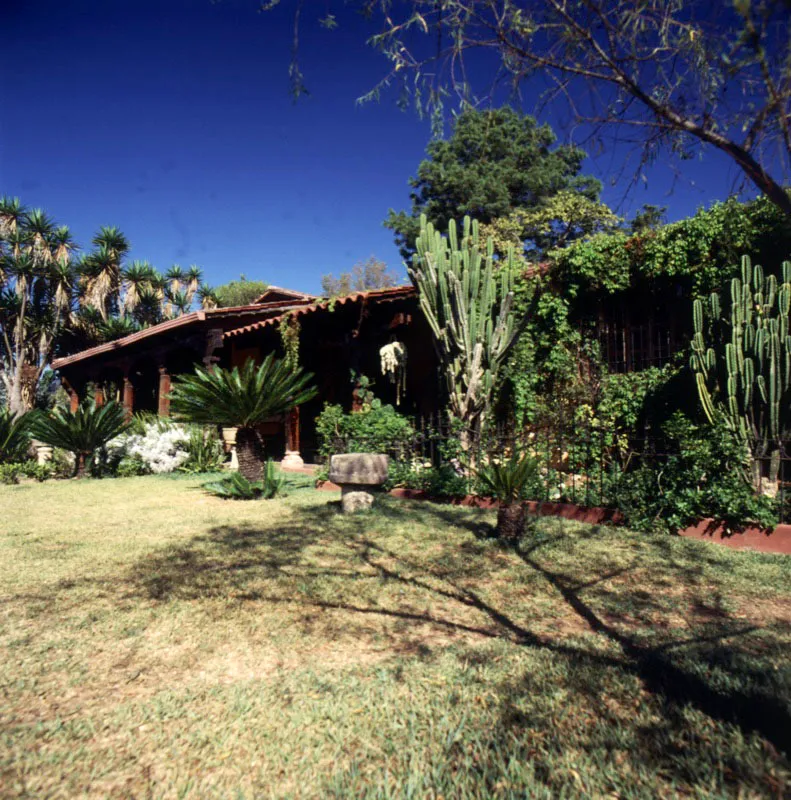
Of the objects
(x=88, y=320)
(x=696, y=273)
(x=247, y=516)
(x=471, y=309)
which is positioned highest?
(x=88, y=320)

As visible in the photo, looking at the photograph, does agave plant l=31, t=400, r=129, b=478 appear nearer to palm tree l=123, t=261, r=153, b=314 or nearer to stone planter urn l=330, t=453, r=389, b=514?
stone planter urn l=330, t=453, r=389, b=514

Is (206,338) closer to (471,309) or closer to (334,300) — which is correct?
(334,300)

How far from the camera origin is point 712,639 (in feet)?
9.81

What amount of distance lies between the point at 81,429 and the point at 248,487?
5.14 m

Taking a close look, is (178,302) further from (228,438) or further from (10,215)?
(228,438)

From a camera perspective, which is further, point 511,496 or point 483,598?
point 511,496

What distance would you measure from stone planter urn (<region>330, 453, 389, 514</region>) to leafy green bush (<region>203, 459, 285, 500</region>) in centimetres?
183

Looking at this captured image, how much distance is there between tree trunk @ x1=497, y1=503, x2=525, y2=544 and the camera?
17.0ft

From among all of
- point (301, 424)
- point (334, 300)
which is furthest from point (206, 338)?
point (334, 300)

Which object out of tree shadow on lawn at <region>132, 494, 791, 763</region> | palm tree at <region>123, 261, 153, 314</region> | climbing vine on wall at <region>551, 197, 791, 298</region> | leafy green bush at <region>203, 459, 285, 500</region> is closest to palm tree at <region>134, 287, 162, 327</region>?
palm tree at <region>123, 261, 153, 314</region>

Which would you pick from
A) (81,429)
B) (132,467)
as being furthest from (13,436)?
(132,467)

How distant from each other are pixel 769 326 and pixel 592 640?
4.39 m

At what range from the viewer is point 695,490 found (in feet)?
17.7

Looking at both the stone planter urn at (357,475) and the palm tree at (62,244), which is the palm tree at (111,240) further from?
the stone planter urn at (357,475)
